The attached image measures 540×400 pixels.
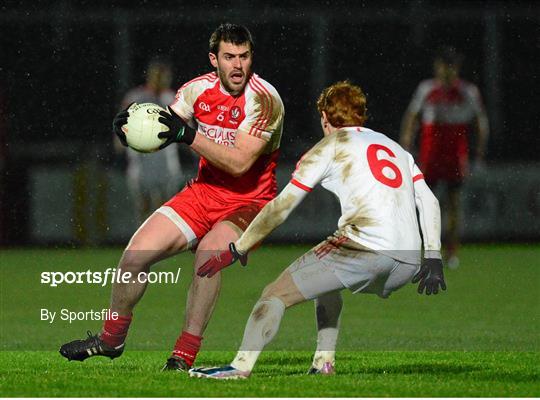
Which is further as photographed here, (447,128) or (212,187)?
(447,128)

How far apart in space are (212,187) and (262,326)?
1698mm

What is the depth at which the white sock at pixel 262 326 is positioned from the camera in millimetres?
7148

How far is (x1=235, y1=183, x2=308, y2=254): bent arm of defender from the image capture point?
7.22 meters

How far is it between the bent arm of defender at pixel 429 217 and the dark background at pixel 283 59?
13896mm

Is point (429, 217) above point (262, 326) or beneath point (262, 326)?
above

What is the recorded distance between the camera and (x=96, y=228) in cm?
1917

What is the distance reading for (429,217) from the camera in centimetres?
743

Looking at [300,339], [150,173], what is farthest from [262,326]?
[150,173]

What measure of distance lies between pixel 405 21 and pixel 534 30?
2.91 m

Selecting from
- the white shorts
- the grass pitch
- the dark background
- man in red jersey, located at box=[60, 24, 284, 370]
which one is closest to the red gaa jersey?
the grass pitch

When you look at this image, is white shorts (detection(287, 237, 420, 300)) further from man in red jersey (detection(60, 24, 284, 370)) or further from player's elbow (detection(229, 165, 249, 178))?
player's elbow (detection(229, 165, 249, 178))

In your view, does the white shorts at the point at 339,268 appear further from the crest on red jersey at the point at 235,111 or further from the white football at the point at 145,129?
the crest on red jersey at the point at 235,111

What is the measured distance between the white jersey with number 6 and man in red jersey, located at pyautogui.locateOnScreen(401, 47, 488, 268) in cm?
899

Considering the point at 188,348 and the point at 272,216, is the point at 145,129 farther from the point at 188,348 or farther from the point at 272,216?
the point at 188,348
